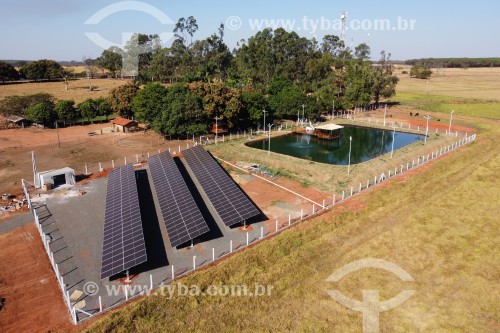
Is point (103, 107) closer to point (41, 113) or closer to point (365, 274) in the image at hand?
point (41, 113)

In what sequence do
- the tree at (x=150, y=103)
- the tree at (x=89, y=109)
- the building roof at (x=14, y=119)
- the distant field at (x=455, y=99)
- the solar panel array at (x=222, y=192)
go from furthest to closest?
the distant field at (x=455, y=99)
the tree at (x=89, y=109)
the building roof at (x=14, y=119)
the tree at (x=150, y=103)
the solar panel array at (x=222, y=192)

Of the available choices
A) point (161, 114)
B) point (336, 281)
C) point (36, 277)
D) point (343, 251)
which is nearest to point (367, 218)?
point (343, 251)

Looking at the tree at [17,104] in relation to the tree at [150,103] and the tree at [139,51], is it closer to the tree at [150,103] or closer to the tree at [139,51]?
the tree at [150,103]

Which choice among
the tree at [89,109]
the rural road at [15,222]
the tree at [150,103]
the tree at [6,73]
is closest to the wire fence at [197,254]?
the rural road at [15,222]

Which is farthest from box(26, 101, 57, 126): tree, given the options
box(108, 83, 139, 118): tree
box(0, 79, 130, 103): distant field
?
box(0, 79, 130, 103): distant field

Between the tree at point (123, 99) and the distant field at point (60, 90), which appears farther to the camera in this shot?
the distant field at point (60, 90)

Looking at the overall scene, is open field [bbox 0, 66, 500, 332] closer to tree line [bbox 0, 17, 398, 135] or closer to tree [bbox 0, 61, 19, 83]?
tree line [bbox 0, 17, 398, 135]

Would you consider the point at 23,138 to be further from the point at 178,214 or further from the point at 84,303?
the point at 84,303
